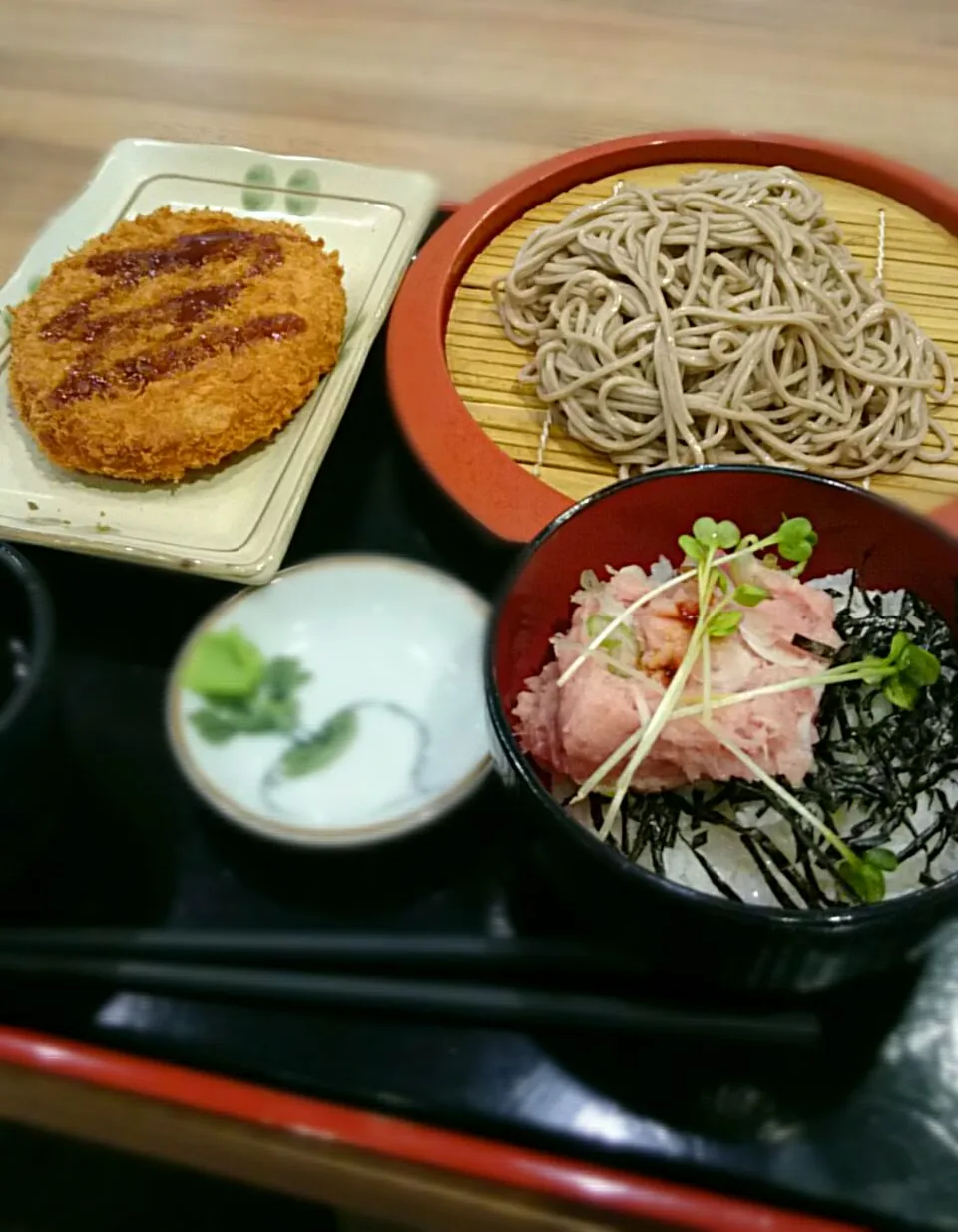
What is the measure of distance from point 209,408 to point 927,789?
77 centimetres

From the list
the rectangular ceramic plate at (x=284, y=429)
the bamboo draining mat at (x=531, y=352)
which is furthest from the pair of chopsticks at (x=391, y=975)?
the bamboo draining mat at (x=531, y=352)

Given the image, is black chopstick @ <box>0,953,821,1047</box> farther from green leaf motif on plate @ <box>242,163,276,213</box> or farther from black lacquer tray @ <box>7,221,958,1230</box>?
green leaf motif on plate @ <box>242,163,276,213</box>

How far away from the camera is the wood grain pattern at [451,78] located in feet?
5.32

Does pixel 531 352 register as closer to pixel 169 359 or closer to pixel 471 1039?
pixel 169 359

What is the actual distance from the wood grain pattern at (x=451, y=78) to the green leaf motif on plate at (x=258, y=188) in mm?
255

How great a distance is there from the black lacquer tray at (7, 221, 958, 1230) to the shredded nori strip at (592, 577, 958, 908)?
0.09m

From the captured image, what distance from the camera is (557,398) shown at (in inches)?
45.4

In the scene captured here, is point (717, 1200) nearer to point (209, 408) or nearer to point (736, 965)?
point (736, 965)

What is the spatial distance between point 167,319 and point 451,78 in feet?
2.92

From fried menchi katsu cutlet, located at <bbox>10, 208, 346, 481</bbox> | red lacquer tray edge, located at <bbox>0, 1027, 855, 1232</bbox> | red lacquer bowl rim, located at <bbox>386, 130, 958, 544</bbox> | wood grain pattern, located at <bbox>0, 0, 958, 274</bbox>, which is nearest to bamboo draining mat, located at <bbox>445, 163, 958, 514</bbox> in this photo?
red lacquer bowl rim, located at <bbox>386, 130, 958, 544</bbox>

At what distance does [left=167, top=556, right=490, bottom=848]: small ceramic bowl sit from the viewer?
2.82ft

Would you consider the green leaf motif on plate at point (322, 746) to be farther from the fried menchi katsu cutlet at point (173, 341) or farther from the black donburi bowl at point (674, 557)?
the fried menchi katsu cutlet at point (173, 341)

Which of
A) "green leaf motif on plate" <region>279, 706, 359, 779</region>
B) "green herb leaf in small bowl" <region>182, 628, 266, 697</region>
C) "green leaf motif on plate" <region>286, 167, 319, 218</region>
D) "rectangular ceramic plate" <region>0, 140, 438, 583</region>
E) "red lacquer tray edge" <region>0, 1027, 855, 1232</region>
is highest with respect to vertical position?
"green leaf motif on plate" <region>286, 167, 319, 218</region>

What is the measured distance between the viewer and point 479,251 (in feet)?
4.37
